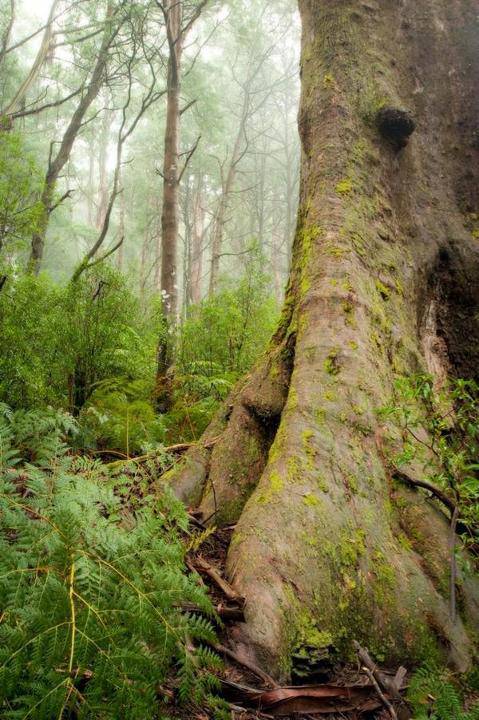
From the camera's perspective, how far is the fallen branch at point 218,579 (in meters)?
1.57

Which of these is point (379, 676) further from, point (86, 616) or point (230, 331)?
point (230, 331)

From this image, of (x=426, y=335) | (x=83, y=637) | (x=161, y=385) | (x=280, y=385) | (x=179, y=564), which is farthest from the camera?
(x=161, y=385)

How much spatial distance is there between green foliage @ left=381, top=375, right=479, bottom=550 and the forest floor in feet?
2.45

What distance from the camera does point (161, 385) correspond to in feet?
17.3

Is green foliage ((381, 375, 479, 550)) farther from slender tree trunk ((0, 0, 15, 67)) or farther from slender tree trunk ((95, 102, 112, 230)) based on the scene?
slender tree trunk ((95, 102, 112, 230))

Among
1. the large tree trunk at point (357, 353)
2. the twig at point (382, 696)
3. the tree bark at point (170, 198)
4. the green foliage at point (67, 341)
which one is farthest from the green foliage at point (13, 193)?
the twig at point (382, 696)

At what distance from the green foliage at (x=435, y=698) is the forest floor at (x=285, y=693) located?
0.07 meters

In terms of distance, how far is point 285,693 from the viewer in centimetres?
131

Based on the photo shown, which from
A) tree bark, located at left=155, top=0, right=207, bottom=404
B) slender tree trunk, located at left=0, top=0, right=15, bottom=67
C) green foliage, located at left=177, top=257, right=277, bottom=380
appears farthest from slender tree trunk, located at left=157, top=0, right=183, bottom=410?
slender tree trunk, located at left=0, top=0, right=15, bottom=67

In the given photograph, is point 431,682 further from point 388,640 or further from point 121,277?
point 121,277

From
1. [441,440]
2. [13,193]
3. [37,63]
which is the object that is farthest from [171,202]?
[441,440]

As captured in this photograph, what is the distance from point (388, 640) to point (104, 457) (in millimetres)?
2376

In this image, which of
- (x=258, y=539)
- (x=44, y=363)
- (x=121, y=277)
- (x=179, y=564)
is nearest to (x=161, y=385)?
(x=121, y=277)

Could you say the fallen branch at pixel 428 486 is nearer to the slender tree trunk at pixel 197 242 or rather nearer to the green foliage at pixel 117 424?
the green foliage at pixel 117 424
